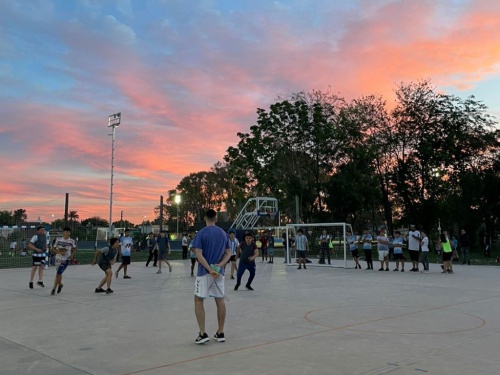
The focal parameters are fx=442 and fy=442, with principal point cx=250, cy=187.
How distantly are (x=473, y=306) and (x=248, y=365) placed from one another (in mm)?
6479

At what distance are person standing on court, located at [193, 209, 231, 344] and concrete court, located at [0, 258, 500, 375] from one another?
13.0 inches

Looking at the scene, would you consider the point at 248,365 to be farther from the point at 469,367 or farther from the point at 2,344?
the point at 2,344

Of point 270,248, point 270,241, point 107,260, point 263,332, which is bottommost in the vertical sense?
point 263,332

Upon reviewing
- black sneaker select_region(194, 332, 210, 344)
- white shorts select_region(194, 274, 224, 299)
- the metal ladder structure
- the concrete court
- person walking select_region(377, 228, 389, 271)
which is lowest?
A: the concrete court

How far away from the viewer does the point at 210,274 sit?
6398 mm

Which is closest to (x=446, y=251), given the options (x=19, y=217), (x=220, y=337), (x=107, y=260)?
(x=107, y=260)

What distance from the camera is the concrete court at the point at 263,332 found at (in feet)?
17.3

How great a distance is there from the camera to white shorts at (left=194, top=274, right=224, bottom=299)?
637cm

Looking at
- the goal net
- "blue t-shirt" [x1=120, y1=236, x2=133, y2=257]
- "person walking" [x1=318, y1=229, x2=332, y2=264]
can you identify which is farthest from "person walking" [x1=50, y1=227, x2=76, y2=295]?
"person walking" [x1=318, y1=229, x2=332, y2=264]

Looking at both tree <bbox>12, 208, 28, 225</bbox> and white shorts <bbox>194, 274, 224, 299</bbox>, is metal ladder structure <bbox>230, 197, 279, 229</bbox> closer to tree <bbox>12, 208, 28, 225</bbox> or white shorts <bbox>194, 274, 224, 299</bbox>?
tree <bbox>12, 208, 28, 225</bbox>

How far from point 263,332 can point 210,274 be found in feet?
4.90

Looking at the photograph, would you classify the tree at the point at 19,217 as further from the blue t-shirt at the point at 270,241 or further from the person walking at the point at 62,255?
the person walking at the point at 62,255

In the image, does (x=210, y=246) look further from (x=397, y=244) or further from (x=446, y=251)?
(x=397, y=244)

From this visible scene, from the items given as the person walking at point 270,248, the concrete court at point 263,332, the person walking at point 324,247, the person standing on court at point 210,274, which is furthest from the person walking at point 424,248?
the person standing on court at point 210,274
